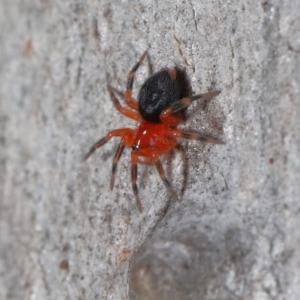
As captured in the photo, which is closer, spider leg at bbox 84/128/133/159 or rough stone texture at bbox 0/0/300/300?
rough stone texture at bbox 0/0/300/300

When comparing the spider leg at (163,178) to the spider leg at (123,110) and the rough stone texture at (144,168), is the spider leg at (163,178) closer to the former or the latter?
the rough stone texture at (144,168)

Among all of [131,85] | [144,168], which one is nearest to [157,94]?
[131,85]

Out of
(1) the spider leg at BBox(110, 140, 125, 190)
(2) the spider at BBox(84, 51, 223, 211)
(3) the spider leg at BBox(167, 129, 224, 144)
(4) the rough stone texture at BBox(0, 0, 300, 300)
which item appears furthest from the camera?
(1) the spider leg at BBox(110, 140, 125, 190)

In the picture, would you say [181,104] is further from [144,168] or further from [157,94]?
[144,168]

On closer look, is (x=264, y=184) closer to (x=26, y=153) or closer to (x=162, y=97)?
(x=162, y=97)

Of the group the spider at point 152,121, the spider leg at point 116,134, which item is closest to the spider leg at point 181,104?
the spider at point 152,121

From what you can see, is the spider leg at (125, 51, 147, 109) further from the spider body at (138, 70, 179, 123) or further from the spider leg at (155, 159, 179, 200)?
the spider leg at (155, 159, 179, 200)

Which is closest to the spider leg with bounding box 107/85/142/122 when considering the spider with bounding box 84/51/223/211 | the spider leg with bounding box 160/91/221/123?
the spider with bounding box 84/51/223/211
